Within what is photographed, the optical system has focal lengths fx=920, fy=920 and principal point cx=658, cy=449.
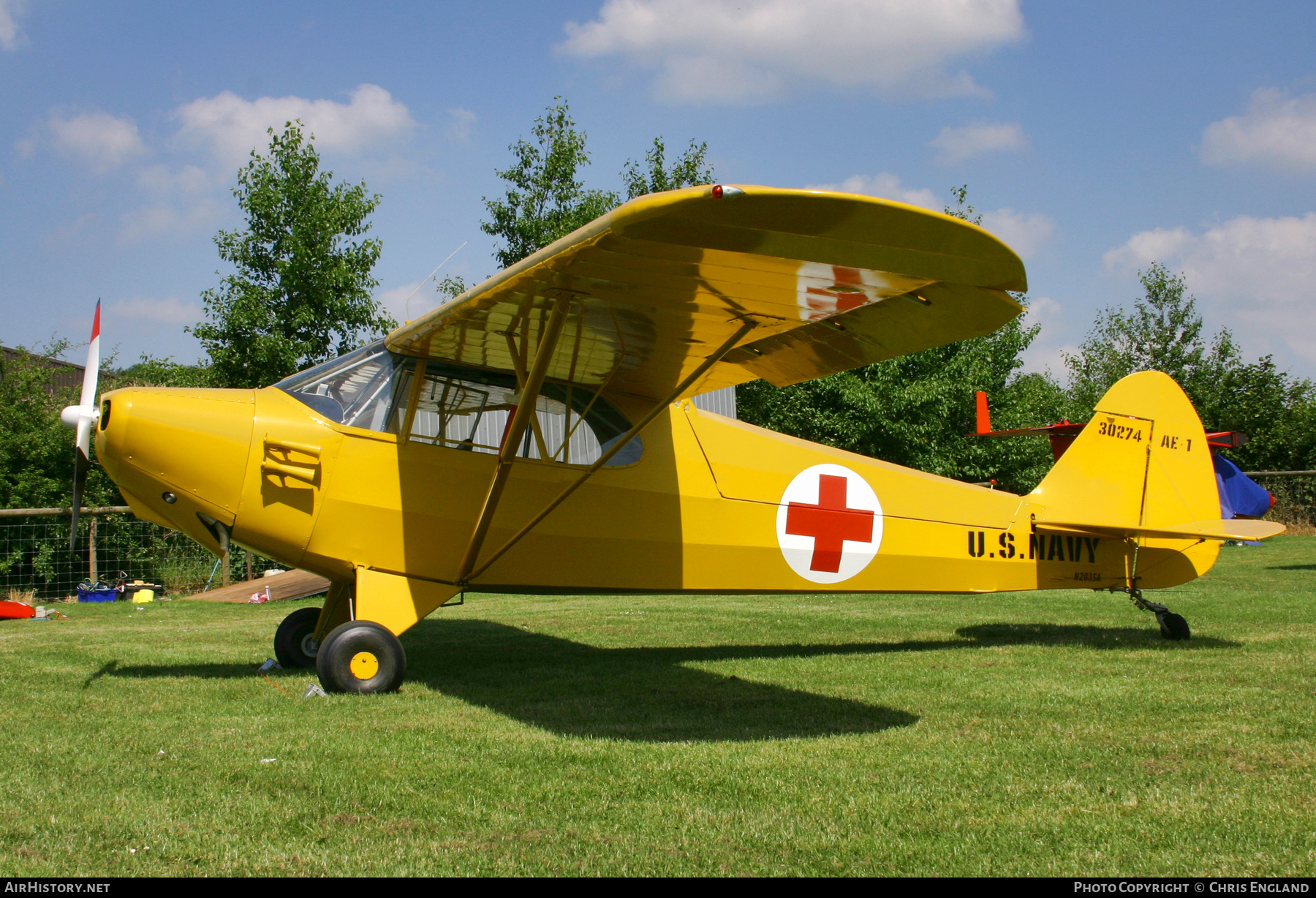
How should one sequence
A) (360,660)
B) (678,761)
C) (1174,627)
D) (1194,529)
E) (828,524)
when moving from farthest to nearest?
(1174,627), (1194,529), (828,524), (360,660), (678,761)

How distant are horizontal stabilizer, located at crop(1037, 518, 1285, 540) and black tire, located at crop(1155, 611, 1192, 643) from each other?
742mm

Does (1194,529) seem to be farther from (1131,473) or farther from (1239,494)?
(1239,494)

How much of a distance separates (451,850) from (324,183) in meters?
15.9

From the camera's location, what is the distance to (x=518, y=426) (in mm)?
5918

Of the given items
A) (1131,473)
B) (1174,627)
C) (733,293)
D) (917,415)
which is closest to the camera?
A: (733,293)

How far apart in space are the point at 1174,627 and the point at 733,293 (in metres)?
6.04

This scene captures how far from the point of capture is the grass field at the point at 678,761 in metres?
3.12

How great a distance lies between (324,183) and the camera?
16781 millimetres

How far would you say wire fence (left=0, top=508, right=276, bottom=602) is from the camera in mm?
14656

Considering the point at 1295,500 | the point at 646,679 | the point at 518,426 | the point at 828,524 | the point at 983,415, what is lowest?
the point at 646,679

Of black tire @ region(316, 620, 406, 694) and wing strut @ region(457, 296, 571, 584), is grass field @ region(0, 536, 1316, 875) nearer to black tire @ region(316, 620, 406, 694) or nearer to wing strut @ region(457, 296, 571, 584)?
black tire @ region(316, 620, 406, 694)

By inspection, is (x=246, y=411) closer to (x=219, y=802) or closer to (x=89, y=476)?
(x=219, y=802)

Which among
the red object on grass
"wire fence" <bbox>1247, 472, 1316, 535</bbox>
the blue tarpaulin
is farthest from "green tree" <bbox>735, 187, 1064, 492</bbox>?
the red object on grass

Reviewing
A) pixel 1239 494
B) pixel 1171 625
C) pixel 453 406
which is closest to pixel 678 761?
pixel 453 406
